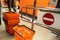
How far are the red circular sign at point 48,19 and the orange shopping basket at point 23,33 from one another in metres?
0.61

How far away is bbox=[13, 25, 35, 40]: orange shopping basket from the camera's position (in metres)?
2.03

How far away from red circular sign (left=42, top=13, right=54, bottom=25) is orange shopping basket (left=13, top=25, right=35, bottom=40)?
23.9 inches

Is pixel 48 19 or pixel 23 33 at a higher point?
pixel 48 19

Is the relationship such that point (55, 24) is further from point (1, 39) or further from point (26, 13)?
point (26, 13)

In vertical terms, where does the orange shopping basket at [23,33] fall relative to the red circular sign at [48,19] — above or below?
below

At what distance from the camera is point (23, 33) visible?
2.36m

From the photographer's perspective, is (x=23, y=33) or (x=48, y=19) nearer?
(x=48, y=19)

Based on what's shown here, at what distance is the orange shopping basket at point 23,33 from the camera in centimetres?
203

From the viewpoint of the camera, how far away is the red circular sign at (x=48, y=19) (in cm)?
146

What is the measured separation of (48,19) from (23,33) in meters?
1.01

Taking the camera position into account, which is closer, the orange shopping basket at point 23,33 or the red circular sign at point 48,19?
the red circular sign at point 48,19

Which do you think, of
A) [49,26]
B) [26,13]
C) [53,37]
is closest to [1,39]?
[53,37]

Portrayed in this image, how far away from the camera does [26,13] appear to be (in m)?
5.85

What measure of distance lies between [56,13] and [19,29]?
1220 mm
